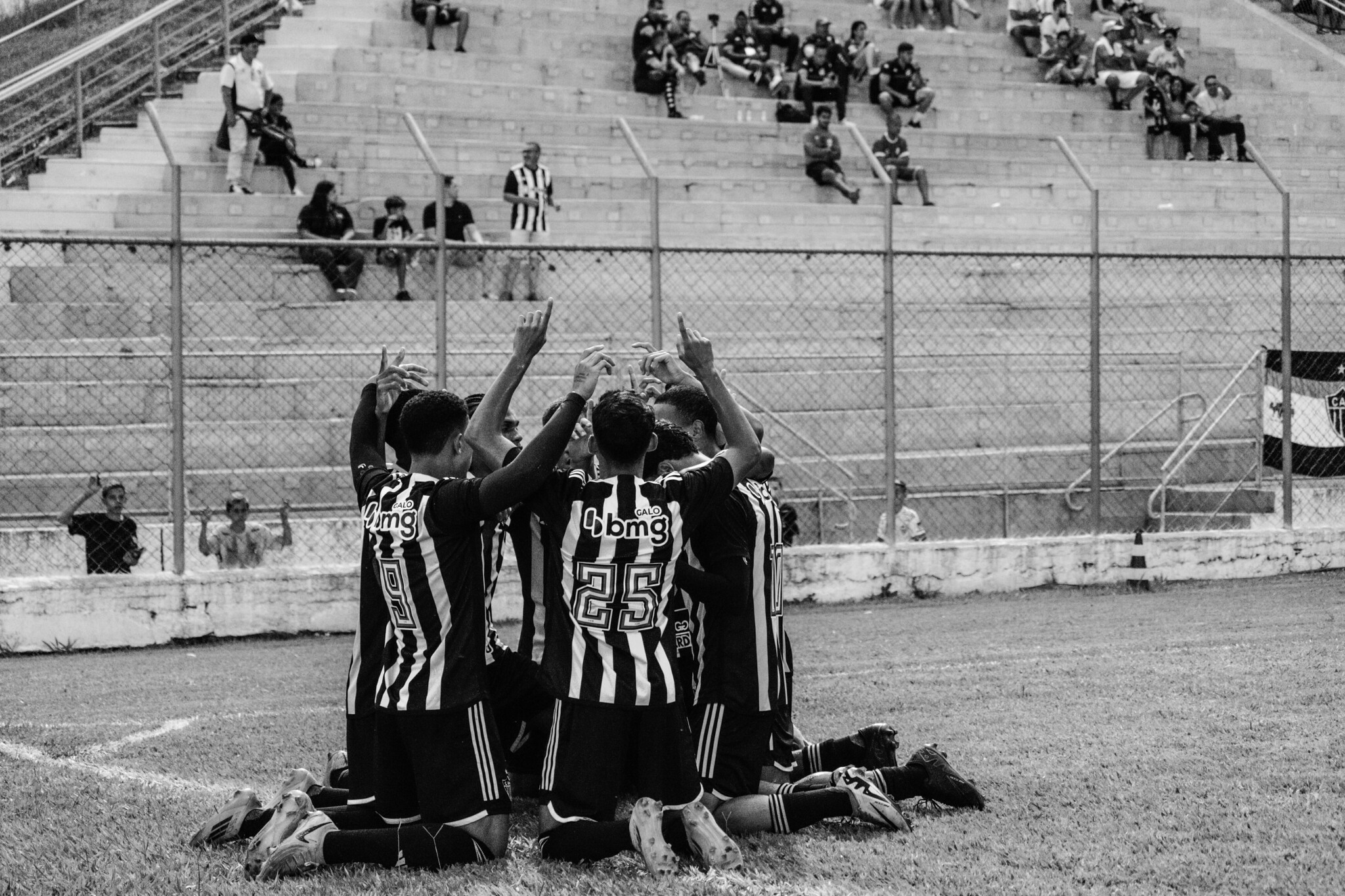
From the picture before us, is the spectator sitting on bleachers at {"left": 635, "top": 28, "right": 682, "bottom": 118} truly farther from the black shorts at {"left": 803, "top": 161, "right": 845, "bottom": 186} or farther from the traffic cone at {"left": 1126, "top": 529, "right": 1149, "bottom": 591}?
the traffic cone at {"left": 1126, "top": 529, "right": 1149, "bottom": 591}

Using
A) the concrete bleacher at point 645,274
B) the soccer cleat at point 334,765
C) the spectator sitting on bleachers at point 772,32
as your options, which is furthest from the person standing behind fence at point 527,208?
the soccer cleat at point 334,765

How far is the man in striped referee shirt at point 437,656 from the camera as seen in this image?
4.88m

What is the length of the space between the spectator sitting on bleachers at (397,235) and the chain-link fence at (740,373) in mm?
69

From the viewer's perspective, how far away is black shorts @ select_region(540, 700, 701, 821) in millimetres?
4945

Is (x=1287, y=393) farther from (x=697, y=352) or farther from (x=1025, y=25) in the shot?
(x=1025, y=25)

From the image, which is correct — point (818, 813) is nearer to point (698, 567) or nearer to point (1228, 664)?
point (698, 567)

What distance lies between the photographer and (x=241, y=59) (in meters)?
17.0

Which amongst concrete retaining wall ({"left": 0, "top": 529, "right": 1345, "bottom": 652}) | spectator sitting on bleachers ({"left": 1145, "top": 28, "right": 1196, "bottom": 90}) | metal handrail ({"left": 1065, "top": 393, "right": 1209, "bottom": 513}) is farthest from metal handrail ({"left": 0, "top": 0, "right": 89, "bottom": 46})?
spectator sitting on bleachers ({"left": 1145, "top": 28, "right": 1196, "bottom": 90})

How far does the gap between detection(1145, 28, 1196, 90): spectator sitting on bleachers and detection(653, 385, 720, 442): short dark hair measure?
2005cm

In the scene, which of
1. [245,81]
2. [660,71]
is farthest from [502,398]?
[660,71]

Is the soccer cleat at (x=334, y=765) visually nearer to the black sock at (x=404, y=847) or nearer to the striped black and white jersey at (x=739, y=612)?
the black sock at (x=404, y=847)

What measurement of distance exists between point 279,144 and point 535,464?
42.6 ft

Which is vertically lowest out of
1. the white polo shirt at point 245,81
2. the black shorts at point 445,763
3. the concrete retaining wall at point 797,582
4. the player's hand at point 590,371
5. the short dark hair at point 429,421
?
the concrete retaining wall at point 797,582

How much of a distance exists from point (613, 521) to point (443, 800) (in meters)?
1.10
